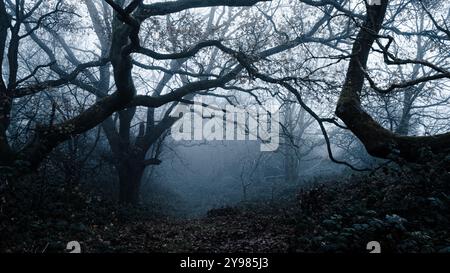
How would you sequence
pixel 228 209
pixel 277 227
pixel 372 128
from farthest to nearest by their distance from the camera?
pixel 228 209 → pixel 277 227 → pixel 372 128

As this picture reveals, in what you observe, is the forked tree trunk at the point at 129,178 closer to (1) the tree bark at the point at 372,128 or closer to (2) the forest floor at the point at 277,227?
(2) the forest floor at the point at 277,227

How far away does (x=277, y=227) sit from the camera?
8.57m

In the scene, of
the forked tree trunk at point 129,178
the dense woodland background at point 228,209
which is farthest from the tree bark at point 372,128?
the forked tree trunk at point 129,178

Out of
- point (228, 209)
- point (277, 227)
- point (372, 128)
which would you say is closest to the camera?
point (372, 128)

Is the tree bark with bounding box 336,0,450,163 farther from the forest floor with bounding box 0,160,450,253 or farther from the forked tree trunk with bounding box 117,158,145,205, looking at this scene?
the forked tree trunk with bounding box 117,158,145,205

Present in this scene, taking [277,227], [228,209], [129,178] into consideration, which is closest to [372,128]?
[277,227]

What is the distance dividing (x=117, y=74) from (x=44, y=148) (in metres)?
2.93

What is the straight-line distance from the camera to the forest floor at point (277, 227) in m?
5.07

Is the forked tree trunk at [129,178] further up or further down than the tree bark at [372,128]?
further down

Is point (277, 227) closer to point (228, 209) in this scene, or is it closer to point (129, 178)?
point (228, 209)

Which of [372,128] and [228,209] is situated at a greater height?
[372,128]

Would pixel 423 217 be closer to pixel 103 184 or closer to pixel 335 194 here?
pixel 335 194

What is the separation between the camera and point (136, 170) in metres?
15.1
